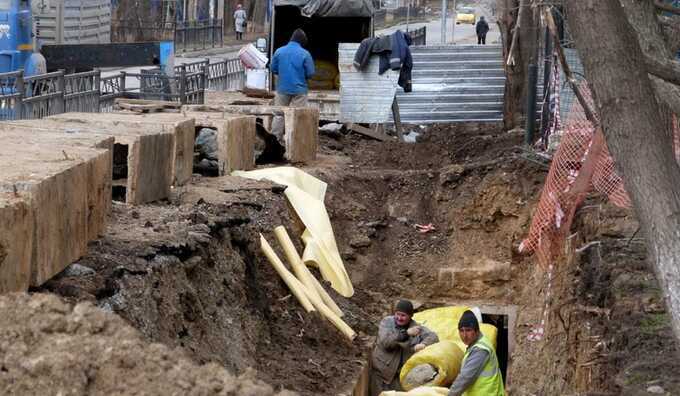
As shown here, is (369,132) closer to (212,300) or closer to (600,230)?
(600,230)

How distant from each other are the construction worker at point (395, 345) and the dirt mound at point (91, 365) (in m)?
6.84

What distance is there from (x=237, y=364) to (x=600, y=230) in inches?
179

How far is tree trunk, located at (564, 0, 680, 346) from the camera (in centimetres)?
711

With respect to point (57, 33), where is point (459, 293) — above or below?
below

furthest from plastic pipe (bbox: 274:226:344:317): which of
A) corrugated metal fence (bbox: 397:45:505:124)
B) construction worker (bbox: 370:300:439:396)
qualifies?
corrugated metal fence (bbox: 397:45:505:124)

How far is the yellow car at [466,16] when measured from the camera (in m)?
69.7

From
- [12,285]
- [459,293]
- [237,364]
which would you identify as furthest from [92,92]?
[12,285]

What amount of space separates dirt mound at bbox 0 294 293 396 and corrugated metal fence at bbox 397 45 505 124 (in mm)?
18773

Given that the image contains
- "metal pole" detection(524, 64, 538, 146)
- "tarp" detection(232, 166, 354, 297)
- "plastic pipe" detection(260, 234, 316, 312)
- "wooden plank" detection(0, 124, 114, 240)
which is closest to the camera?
"wooden plank" detection(0, 124, 114, 240)

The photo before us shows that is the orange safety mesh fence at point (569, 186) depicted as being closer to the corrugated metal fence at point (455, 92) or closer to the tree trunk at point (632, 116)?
the tree trunk at point (632, 116)

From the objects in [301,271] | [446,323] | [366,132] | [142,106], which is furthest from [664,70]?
[366,132]

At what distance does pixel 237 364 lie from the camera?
10.0 meters

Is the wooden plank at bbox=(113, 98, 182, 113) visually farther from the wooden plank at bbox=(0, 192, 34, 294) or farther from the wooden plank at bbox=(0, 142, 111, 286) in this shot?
the wooden plank at bbox=(0, 192, 34, 294)

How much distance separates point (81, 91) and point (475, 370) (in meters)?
8.62
